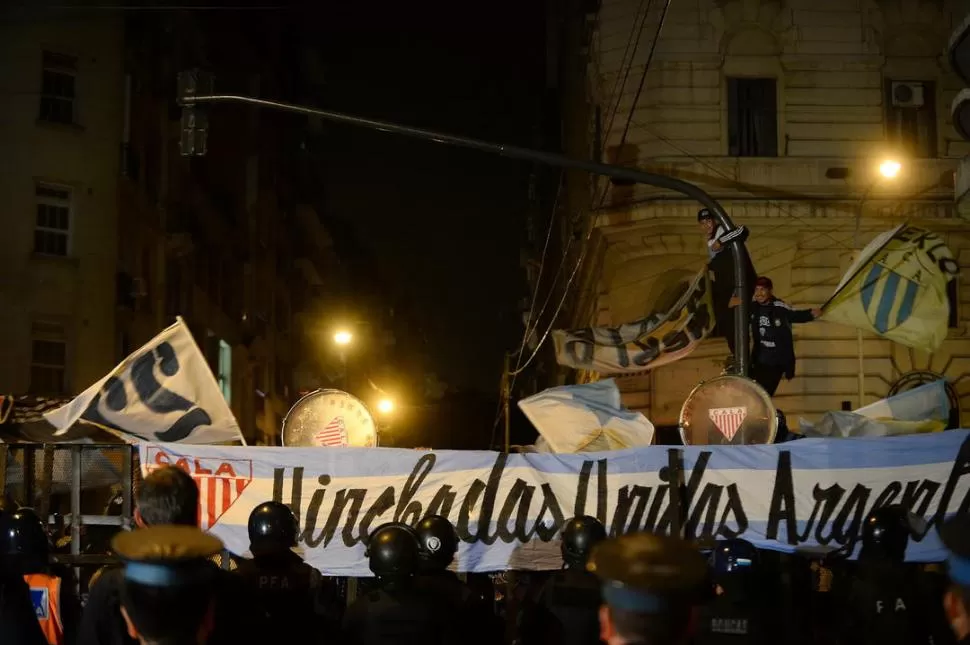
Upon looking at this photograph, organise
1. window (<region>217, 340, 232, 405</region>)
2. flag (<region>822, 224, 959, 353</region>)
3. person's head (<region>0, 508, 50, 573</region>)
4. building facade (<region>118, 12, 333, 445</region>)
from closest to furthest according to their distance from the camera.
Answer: person's head (<region>0, 508, 50, 573</region>) < flag (<region>822, 224, 959, 353</region>) < building facade (<region>118, 12, 333, 445</region>) < window (<region>217, 340, 232, 405</region>)

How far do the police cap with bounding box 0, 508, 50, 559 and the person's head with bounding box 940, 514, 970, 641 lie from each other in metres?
4.67

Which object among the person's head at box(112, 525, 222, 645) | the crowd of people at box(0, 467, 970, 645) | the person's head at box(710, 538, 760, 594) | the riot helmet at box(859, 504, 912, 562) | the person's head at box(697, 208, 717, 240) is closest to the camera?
the crowd of people at box(0, 467, 970, 645)

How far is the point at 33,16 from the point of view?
1120 inches

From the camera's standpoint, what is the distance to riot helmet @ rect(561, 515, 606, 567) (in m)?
8.16

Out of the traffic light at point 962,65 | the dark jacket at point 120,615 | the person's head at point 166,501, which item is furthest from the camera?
the traffic light at point 962,65

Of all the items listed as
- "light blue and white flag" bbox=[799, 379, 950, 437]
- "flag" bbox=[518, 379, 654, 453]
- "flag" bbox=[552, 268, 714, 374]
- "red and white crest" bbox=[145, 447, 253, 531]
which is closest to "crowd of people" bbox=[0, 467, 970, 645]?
"red and white crest" bbox=[145, 447, 253, 531]

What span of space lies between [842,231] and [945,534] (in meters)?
21.4

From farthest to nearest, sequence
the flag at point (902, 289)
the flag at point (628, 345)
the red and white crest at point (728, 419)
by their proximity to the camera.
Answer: the flag at point (628, 345) → the flag at point (902, 289) → the red and white crest at point (728, 419)

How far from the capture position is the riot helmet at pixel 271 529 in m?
7.10

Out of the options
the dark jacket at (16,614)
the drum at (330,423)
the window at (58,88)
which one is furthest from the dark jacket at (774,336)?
the window at (58,88)

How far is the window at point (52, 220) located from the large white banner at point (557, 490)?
20300 mm

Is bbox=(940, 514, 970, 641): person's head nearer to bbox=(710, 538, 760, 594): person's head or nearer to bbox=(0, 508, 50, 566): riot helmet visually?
bbox=(710, 538, 760, 594): person's head

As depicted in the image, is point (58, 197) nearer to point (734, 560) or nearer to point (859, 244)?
point (859, 244)

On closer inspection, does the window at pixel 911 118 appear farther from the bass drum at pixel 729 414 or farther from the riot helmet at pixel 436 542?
the riot helmet at pixel 436 542
